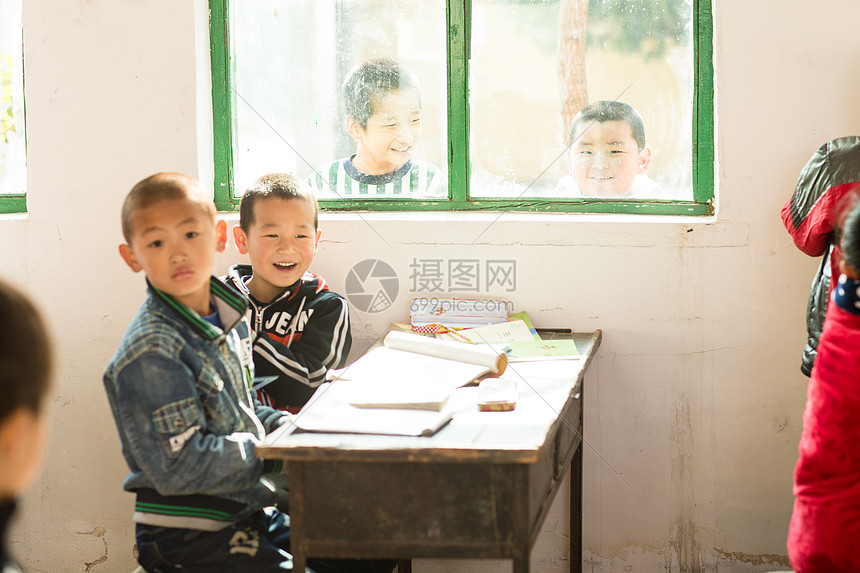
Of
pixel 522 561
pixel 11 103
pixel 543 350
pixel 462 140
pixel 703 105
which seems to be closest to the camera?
pixel 522 561

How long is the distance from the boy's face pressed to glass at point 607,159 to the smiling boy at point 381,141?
46 cm

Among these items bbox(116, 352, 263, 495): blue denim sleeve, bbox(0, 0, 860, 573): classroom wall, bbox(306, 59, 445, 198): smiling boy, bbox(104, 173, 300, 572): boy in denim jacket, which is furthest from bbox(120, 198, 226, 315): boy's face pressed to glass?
bbox(306, 59, 445, 198): smiling boy

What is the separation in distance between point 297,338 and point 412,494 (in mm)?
964

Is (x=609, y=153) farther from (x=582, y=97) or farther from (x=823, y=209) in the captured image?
(x=823, y=209)

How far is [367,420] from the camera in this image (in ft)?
6.26

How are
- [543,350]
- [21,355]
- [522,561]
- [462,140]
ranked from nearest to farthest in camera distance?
1. [21,355]
2. [522,561]
3. [543,350]
4. [462,140]

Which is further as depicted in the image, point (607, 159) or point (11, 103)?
point (11, 103)

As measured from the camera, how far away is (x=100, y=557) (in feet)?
10.3

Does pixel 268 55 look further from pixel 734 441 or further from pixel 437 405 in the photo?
pixel 734 441

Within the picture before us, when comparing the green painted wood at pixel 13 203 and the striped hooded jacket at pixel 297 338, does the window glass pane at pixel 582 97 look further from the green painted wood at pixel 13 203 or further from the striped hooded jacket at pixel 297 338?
the green painted wood at pixel 13 203

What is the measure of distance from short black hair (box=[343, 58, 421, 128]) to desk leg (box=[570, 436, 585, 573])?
1.29 meters

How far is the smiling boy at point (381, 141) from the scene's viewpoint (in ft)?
9.98

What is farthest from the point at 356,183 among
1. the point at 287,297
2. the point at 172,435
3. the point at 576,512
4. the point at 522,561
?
the point at 522,561

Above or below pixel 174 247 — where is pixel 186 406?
below
